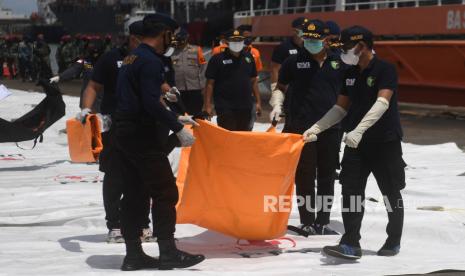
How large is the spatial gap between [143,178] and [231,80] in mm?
3495

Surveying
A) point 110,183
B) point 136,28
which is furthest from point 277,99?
point 136,28

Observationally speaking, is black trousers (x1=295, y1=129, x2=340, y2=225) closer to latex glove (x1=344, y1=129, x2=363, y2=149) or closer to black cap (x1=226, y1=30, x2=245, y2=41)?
latex glove (x1=344, y1=129, x2=363, y2=149)

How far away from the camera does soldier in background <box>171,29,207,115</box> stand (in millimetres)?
9477

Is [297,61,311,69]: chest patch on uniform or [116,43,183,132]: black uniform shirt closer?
[116,43,183,132]: black uniform shirt

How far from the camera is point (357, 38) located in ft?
18.6

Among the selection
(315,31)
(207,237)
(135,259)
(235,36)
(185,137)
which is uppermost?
(315,31)

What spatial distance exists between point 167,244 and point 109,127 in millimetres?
1188

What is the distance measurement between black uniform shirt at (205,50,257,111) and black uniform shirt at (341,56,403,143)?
301 centimetres

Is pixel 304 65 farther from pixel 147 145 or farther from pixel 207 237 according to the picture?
pixel 147 145

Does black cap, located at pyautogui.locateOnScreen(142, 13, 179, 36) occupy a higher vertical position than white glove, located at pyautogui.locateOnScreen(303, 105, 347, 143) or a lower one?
higher

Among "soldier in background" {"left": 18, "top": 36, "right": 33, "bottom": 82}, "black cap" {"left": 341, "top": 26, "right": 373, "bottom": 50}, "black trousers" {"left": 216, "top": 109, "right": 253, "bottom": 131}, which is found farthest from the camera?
"soldier in background" {"left": 18, "top": 36, "right": 33, "bottom": 82}

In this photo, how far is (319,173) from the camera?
6.78 m

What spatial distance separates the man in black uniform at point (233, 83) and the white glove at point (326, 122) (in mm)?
2685

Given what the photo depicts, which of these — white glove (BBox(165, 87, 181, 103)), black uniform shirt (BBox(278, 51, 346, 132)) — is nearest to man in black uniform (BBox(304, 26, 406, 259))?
black uniform shirt (BBox(278, 51, 346, 132))
